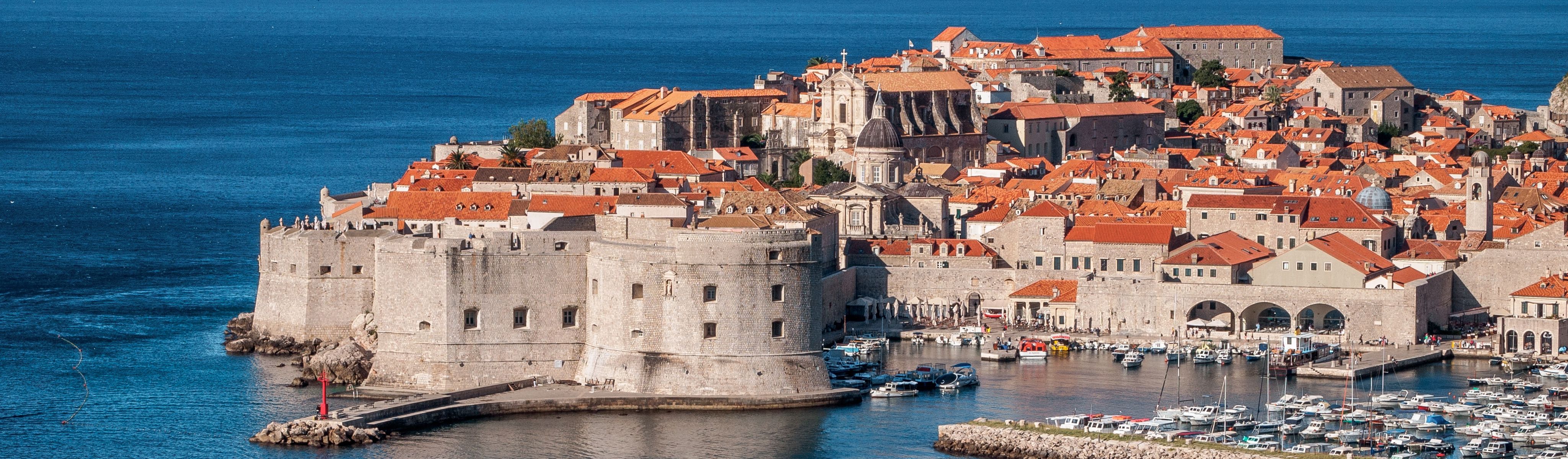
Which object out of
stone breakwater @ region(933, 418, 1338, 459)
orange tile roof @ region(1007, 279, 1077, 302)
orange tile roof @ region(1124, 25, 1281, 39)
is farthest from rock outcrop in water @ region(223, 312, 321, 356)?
orange tile roof @ region(1124, 25, 1281, 39)

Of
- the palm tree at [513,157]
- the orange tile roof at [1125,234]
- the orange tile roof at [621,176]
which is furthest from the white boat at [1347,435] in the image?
the palm tree at [513,157]

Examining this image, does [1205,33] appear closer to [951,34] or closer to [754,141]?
[951,34]

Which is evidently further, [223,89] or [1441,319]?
[223,89]

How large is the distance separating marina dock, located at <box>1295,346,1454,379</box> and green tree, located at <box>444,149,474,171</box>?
32.4 metres

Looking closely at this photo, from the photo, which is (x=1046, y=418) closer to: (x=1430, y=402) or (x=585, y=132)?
(x=1430, y=402)

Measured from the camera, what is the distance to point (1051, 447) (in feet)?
164

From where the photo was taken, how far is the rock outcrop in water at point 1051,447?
4888cm

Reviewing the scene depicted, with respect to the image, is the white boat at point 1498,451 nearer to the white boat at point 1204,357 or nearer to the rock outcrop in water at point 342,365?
the white boat at point 1204,357

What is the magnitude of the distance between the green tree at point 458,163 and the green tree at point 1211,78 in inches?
1751

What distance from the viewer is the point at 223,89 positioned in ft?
597

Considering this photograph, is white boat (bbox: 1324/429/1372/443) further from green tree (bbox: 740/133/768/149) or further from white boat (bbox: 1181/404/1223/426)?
green tree (bbox: 740/133/768/149)

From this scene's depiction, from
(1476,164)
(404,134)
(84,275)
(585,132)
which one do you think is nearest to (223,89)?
(404,134)

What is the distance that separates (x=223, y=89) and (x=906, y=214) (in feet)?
363

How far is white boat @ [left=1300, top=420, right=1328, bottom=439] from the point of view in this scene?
172ft
